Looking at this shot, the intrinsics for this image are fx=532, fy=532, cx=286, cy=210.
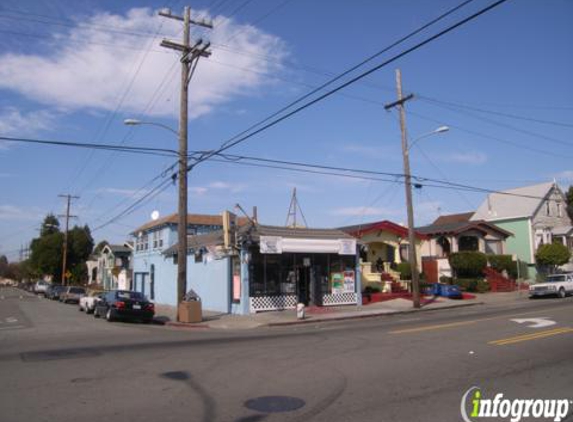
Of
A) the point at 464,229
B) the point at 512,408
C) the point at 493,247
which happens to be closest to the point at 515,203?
the point at 493,247

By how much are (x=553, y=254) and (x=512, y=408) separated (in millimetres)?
40389

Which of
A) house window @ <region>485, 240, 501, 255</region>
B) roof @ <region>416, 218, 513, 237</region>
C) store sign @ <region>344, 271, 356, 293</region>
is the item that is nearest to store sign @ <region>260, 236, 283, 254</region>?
store sign @ <region>344, 271, 356, 293</region>

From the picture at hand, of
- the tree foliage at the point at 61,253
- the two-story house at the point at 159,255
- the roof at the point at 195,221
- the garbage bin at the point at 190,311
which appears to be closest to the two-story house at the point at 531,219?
the roof at the point at 195,221

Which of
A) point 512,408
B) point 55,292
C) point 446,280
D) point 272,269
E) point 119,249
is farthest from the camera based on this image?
point 119,249

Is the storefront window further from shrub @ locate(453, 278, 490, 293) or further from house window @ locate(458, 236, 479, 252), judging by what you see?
house window @ locate(458, 236, 479, 252)

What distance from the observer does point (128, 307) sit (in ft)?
78.8

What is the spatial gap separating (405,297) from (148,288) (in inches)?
836

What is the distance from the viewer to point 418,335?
1494 centimetres

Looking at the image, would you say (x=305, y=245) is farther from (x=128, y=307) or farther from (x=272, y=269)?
(x=128, y=307)

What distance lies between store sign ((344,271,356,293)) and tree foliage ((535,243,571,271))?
2188cm

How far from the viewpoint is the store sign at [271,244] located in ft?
85.2

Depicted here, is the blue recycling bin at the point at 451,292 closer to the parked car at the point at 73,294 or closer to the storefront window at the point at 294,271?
the storefront window at the point at 294,271

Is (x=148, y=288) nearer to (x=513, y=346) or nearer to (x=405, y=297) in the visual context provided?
(x=405, y=297)

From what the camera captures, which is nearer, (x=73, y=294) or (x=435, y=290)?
(x=435, y=290)
